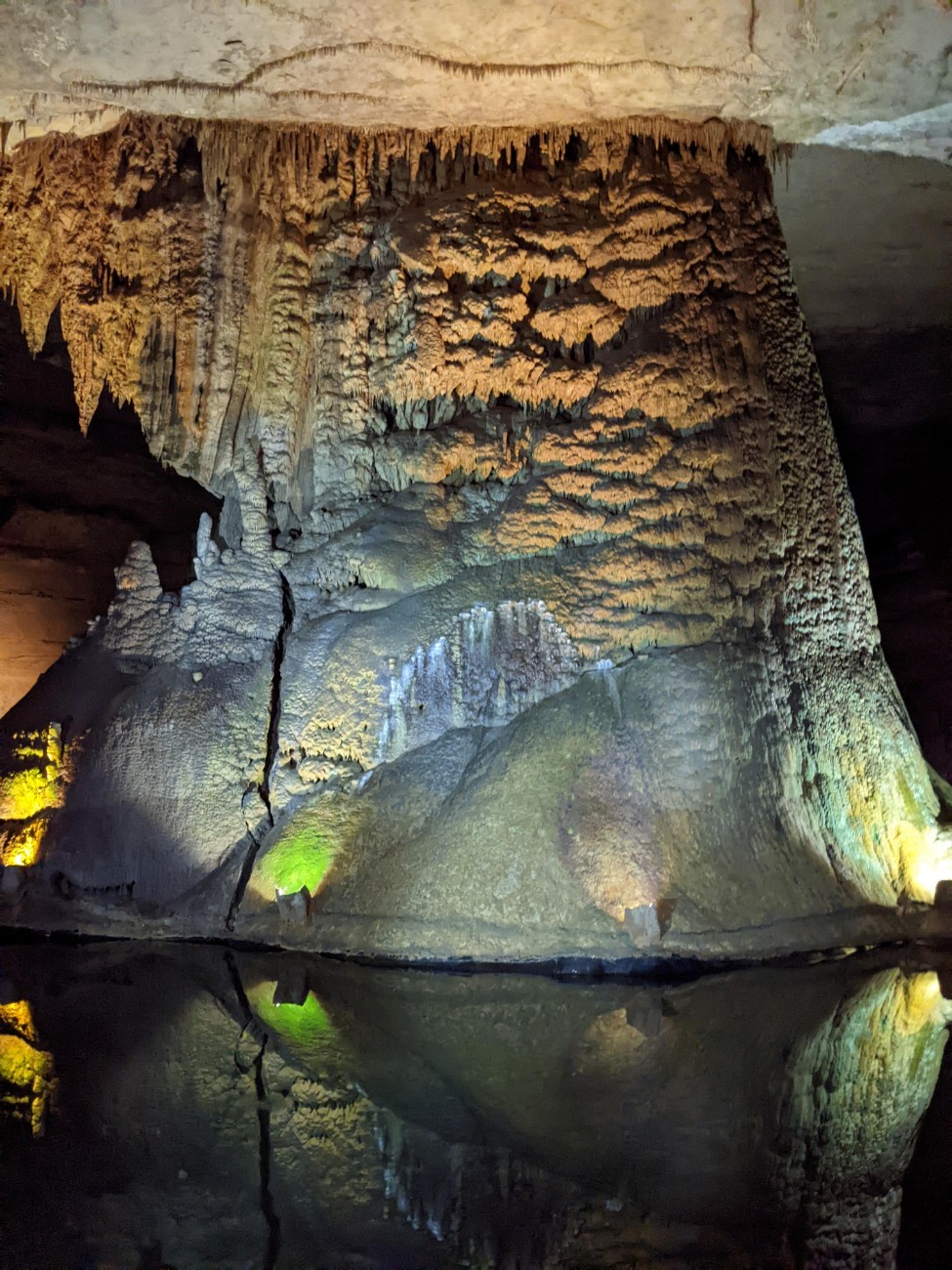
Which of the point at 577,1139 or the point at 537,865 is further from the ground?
the point at 537,865

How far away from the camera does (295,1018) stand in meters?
5.54

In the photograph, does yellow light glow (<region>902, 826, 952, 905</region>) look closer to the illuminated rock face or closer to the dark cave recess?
the illuminated rock face

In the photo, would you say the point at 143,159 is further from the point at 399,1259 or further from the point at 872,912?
the point at 399,1259

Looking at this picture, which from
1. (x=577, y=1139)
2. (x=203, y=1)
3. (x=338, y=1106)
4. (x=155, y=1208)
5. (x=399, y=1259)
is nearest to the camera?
(x=399, y=1259)

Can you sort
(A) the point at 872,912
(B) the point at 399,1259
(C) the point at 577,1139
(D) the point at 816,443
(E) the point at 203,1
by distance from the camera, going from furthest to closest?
(D) the point at 816,443 < (A) the point at 872,912 < (E) the point at 203,1 < (C) the point at 577,1139 < (B) the point at 399,1259

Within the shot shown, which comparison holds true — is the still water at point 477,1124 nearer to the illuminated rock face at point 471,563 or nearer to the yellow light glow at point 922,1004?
the yellow light glow at point 922,1004

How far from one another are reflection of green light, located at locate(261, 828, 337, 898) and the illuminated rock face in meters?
0.02

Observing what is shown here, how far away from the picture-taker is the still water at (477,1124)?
3.14 m

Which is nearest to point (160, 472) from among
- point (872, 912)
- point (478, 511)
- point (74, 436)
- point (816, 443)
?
point (74, 436)

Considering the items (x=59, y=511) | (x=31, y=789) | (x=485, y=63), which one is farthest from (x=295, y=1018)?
(x=59, y=511)

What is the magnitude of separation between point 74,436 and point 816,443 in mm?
10431

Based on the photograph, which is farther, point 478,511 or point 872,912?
point 478,511

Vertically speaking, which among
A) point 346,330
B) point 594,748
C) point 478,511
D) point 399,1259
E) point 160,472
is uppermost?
point 160,472

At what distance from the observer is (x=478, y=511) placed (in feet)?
27.0
